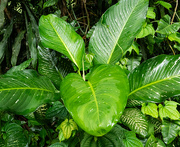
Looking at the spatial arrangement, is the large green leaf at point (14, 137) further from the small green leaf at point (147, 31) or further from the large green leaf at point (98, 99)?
the small green leaf at point (147, 31)

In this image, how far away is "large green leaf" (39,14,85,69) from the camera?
0.69m

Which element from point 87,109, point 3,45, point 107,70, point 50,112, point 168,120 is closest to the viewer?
point 87,109

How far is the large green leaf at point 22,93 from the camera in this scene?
55 centimetres

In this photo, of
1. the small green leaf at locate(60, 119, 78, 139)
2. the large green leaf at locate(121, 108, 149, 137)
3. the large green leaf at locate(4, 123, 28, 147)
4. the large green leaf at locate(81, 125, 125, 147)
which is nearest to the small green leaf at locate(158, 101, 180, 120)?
the large green leaf at locate(121, 108, 149, 137)

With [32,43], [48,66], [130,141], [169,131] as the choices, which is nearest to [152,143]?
[169,131]

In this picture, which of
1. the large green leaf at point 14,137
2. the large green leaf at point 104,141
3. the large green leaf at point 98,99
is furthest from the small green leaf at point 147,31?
the large green leaf at point 14,137

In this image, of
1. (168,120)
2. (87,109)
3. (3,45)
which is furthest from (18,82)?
(168,120)

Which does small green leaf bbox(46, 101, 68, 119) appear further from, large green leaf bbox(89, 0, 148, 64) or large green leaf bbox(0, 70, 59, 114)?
large green leaf bbox(89, 0, 148, 64)

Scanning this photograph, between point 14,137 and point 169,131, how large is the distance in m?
1.10

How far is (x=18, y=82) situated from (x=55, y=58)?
259 mm

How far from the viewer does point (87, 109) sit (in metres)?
0.40

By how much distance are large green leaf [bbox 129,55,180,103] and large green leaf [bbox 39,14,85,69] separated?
11.9 inches

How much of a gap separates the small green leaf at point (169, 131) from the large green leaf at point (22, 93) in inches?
36.0

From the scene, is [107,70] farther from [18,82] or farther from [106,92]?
[18,82]
